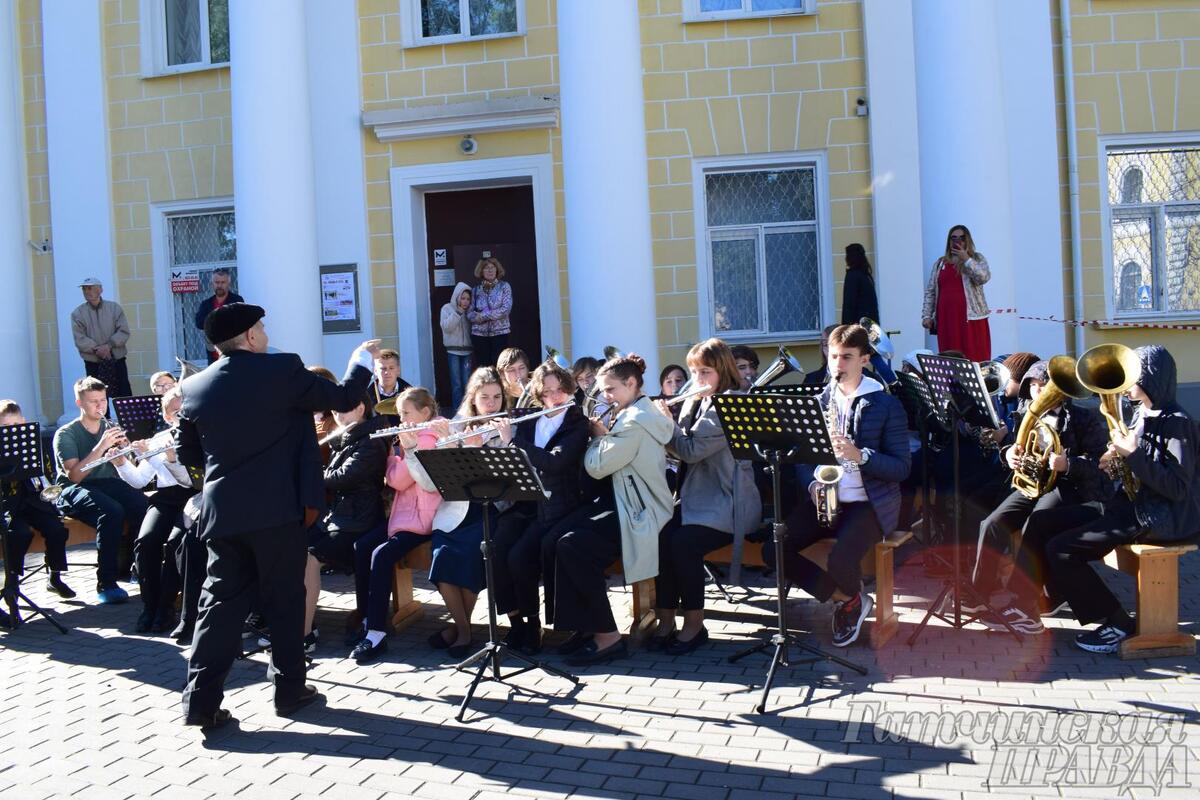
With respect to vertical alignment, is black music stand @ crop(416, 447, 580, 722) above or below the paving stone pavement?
above

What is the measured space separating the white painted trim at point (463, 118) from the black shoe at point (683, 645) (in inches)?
302

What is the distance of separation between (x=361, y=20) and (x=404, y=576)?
819cm

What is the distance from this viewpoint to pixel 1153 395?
19.4 ft

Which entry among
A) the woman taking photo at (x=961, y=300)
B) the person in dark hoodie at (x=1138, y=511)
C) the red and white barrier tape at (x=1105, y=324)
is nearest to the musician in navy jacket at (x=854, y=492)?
the person in dark hoodie at (x=1138, y=511)

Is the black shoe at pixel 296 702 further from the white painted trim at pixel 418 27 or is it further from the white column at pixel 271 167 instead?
the white painted trim at pixel 418 27

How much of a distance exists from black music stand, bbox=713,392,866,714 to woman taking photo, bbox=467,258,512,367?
662 centimetres

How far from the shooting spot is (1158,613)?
19.5ft

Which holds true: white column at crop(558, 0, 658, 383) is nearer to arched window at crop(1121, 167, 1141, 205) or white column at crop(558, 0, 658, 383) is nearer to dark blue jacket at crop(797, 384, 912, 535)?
dark blue jacket at crop(797, 384, 912, 535)

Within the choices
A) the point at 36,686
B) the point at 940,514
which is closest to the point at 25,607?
the point at 36,686

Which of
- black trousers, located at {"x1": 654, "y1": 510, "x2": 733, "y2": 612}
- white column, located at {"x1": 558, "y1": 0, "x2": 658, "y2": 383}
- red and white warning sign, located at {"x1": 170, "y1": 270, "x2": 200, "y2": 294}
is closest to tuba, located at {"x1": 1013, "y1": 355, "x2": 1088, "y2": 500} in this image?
black trousers, located at {"x1": 654, "y1": 510, "x2": 733, "y2": 612}

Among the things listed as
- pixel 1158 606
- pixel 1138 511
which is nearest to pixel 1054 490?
pixel 1138 511

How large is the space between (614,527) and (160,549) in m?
3.32

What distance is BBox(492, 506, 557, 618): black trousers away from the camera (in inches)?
261

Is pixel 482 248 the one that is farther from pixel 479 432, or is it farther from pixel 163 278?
pixel 479 432
